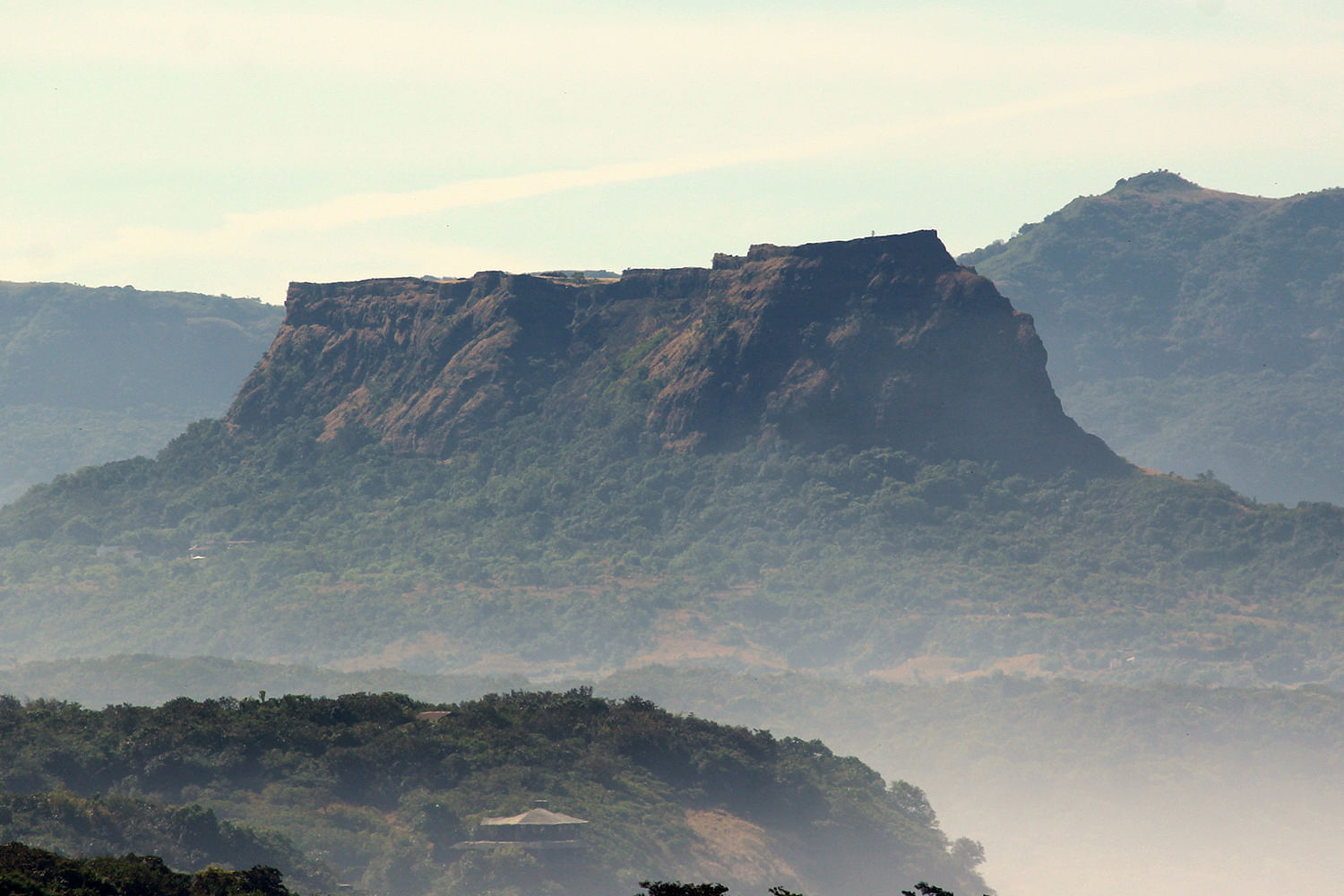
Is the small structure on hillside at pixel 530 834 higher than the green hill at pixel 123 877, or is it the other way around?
the green hill at pixel 123 877

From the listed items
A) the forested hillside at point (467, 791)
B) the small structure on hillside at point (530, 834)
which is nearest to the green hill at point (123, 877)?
the forested hillside at point (467, 791)

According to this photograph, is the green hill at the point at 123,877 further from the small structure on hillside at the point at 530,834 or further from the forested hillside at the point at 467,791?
the small structure on hillside at the point at 530,834

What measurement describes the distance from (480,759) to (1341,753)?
101 m

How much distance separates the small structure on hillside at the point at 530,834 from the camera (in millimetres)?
109938

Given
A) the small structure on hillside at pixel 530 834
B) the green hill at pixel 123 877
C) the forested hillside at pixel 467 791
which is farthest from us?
the small structure on hillside at pixel 530 834

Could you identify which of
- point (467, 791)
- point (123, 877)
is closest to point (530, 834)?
point (467, 791)

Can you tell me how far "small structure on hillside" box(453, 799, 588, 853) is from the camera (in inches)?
4328

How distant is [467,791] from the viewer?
118312 mm

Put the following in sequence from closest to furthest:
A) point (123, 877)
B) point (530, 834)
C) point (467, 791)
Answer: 1. point (123, 877)
2. point (530, 834)
3. point (467, 791)

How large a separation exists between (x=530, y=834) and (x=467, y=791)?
8.96 metres

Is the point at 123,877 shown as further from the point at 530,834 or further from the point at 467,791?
the point at 467,791

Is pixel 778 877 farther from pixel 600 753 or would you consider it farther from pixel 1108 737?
pixel 1108 737

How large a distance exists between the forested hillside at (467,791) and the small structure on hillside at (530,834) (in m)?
0.89

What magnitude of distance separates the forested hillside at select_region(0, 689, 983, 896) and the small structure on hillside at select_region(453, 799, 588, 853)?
35.1 inches
